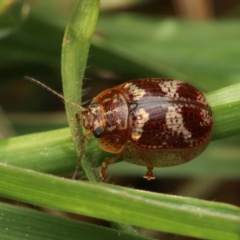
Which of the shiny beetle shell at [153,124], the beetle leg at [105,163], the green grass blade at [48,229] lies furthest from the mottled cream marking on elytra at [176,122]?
the green grass blade at [48,229]

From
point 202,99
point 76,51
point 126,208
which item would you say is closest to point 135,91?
point 202,99

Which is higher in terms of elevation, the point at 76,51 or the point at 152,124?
the point at 76,51

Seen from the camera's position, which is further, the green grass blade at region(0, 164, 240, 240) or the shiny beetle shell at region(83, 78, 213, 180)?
the shiny beetle shell at region(83, 78, 213, 180)

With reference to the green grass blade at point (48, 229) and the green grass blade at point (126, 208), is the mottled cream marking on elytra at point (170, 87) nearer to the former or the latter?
the green grass blade at point (48, 229)

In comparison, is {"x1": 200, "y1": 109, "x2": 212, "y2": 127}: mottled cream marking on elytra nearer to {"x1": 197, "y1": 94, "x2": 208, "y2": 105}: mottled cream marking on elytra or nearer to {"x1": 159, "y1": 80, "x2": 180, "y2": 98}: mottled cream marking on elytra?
{"x1": 197, "y1": 94, "x2": 208, "y2": 105}: mottled cream marking on elytra

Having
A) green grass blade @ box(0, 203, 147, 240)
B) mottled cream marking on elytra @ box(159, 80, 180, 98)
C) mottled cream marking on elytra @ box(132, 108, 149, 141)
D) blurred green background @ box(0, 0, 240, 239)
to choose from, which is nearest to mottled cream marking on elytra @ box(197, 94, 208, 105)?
mottled cream marking on elytra @ box(159, 80, 180, 98)

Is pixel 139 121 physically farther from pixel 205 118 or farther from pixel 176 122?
pixel 205 118
